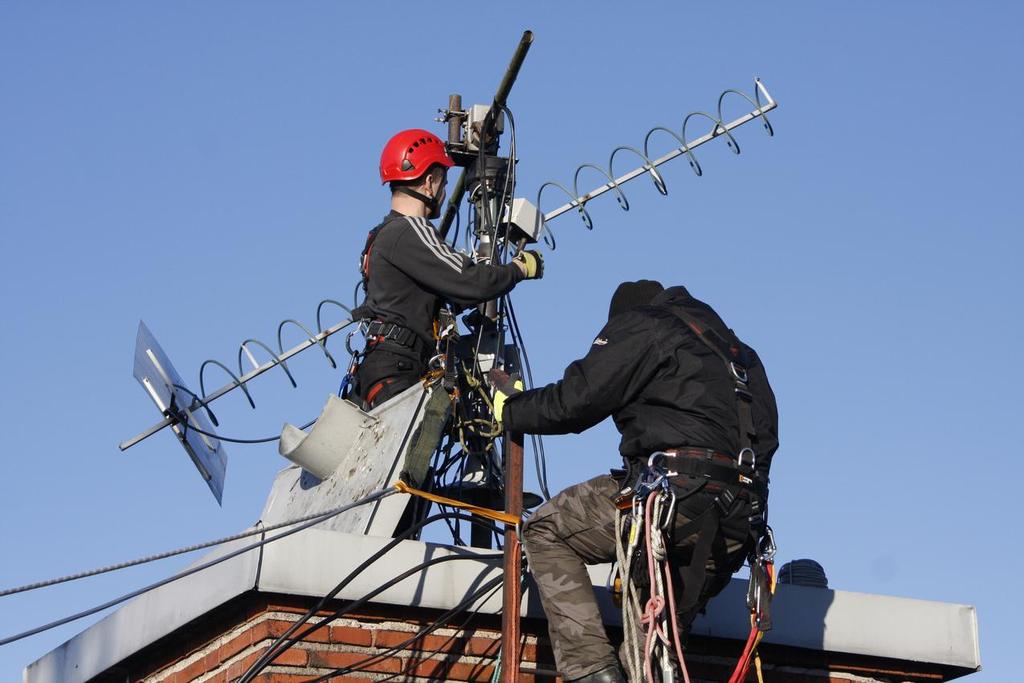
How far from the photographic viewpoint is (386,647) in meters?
7.08

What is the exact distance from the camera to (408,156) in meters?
8.95

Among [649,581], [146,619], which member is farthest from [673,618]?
[146,619]

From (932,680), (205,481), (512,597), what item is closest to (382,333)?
(205,481)

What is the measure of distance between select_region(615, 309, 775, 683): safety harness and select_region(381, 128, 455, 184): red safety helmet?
2973 mm

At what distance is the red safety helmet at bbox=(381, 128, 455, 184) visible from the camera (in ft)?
29.3

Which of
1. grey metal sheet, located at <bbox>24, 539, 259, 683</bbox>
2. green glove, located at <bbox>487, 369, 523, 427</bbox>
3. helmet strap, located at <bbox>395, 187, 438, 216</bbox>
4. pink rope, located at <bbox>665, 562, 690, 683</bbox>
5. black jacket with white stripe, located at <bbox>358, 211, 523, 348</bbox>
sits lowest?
pink rope, located at <bbox>665, 562, 690, 683</bbox>

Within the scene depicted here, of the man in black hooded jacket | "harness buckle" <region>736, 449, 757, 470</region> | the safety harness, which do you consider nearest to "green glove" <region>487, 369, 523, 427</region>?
the man in black hooded jacket

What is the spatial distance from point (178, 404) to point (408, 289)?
1.78m

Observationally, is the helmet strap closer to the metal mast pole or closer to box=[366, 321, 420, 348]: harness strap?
box=[366, 321, 420, 348]: harness strap

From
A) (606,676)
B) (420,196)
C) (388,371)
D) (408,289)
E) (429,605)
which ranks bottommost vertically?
(606,676)

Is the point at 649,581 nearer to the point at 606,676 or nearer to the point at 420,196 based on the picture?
the point at 606,676

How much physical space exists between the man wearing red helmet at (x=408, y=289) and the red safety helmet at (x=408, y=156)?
3 centimetres

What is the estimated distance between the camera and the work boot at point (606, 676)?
6.12 meters

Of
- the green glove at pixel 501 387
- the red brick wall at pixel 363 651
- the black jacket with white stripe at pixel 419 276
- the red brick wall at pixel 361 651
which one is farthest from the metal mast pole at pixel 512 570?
the black jacket with white stripe at pixel 419 276
